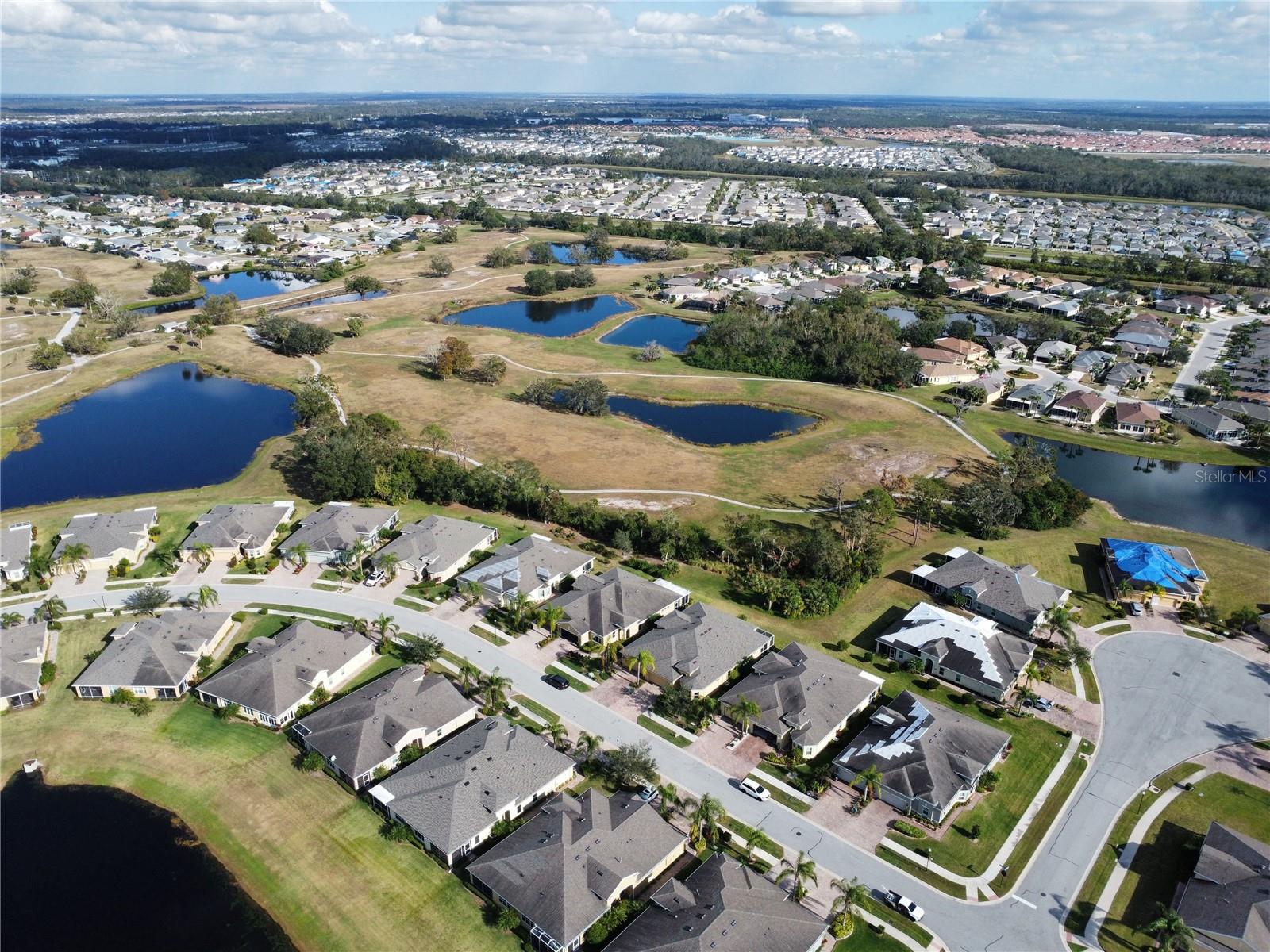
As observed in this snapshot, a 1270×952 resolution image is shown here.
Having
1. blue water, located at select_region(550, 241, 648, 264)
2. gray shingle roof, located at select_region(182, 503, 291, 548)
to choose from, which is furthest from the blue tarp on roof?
blue water, located at select_region(550, 241, 648, 264)

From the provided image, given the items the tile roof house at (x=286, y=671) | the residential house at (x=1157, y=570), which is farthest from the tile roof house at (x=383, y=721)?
the residential house at (x=1157, y=570)

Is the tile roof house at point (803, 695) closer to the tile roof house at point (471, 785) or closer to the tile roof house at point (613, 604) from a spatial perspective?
the tile roof house at point (613, 604)

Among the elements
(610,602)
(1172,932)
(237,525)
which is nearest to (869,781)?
(1172,932)

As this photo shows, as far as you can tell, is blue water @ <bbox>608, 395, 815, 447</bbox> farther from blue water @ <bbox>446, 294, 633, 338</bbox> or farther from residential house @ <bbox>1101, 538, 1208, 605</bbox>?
residential house @ <bbox>1101, 538, 1208, 605</bbox>

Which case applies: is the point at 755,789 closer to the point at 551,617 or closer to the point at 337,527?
the point at 551,617

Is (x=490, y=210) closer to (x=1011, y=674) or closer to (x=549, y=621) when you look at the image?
(x=549, y=621)
